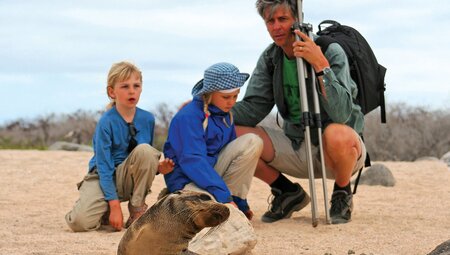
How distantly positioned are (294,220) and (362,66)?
1.31 meters

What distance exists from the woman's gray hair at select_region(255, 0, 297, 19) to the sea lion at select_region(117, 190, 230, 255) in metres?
2.37

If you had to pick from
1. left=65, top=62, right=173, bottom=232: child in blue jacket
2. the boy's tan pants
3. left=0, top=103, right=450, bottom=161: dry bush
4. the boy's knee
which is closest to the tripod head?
left=65, top=62, right=173, bottom=232: child in blue jacket

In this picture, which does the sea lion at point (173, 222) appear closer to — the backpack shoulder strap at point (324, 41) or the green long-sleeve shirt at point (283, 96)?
the green long-sleeve shirt at point (283, 96)

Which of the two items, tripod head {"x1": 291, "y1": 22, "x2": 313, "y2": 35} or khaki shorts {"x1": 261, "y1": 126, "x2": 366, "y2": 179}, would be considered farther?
khaki shorts {"x1": 261, "y1": 126, "x2": 366, "y2": 179}

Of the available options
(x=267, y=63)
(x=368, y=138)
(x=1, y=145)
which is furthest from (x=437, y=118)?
(x=267, y=63)

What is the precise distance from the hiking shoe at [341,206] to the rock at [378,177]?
129 inches

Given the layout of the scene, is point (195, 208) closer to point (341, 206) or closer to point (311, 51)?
point (311, 51)

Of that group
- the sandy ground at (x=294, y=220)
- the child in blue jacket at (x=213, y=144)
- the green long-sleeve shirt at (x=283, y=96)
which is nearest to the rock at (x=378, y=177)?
the sandy ground at (x=294, y=220)

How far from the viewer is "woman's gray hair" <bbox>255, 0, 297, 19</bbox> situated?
585cm

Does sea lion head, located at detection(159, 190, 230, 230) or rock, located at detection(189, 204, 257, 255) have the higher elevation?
sea lion head, located at detection(159, 190, 230, 230)

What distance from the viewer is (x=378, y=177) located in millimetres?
9477

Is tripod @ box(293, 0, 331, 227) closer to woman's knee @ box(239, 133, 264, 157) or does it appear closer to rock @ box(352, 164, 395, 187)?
woman's knee @ box(239, 133, 264, 157)

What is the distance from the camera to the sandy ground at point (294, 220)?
A: 5168 millimetres

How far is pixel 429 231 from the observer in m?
5.87
